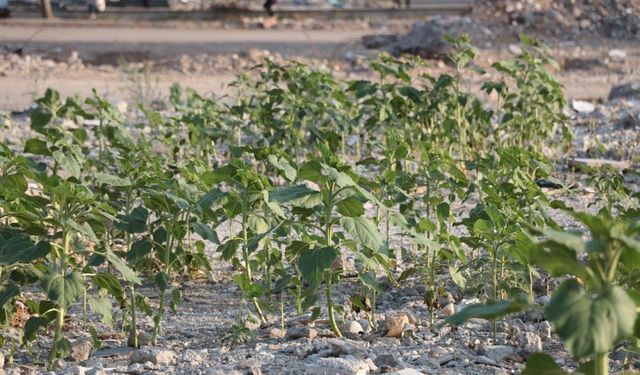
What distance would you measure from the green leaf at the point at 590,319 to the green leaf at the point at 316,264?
1.57 m

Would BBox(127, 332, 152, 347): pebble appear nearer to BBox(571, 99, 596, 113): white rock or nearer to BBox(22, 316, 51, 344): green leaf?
BBox(22, 316, 51, 344): green leaf

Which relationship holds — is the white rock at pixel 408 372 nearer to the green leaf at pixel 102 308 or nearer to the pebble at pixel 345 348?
the pebble at pixel 345 348

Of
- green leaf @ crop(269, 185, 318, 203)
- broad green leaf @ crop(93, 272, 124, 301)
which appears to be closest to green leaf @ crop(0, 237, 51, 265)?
broad green leaf @ crop(93, 272, 124, 301)

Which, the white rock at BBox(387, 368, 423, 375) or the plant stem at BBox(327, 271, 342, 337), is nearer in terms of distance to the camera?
the white rock at BBox(387, 368, 423, 375)

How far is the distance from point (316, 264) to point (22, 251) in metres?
1.04


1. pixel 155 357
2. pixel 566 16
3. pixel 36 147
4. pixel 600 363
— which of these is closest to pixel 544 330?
pixel 155 357

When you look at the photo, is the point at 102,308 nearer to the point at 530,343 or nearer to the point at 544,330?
the point at 530,343

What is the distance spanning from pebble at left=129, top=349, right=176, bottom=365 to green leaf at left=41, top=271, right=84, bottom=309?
1.18 ft

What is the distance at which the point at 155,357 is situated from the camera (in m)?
4.78

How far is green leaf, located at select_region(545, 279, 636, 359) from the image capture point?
3.06 m

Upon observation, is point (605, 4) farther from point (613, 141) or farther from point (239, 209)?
point (239, 209)

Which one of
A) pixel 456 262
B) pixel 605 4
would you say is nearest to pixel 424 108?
pixel 456 262

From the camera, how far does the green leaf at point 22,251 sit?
4.64m

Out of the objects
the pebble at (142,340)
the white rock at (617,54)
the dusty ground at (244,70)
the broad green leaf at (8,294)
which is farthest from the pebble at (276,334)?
the white rock at (617,54)
